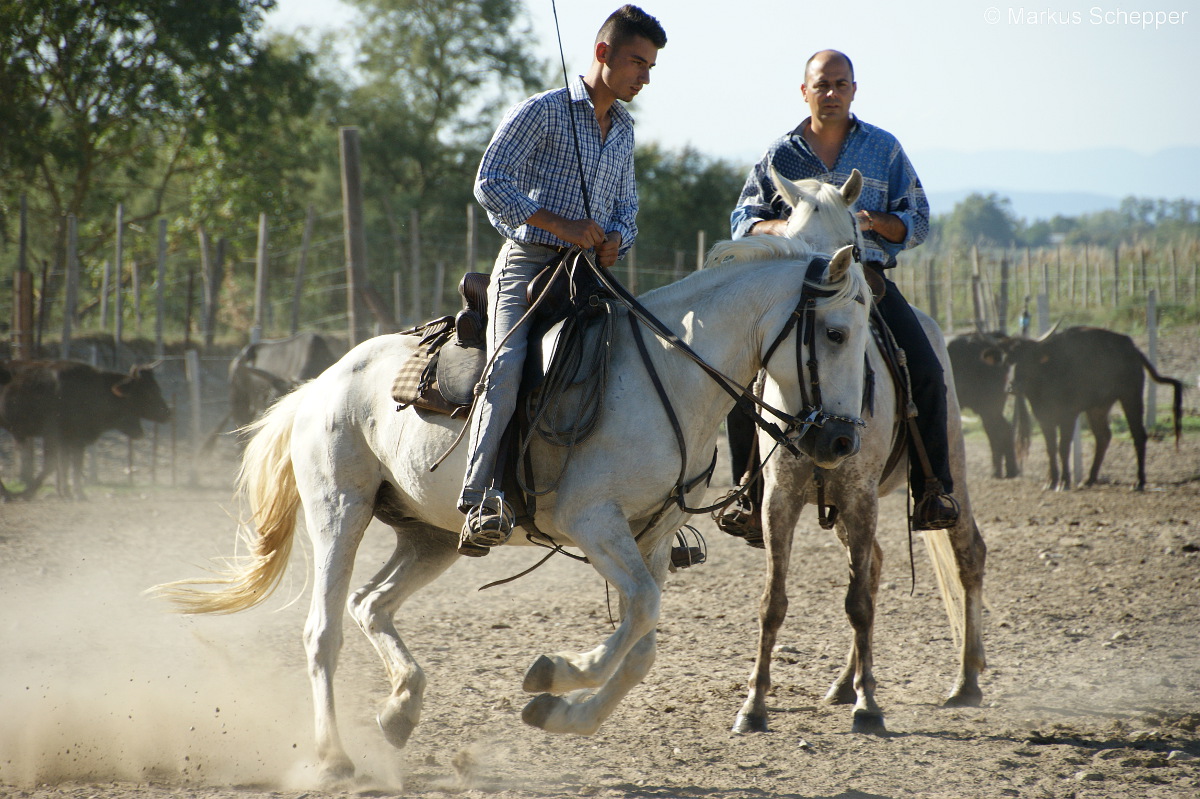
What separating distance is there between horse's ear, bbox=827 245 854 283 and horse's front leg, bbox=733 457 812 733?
1.40 meters

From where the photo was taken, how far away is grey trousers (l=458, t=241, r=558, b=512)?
12.1ft

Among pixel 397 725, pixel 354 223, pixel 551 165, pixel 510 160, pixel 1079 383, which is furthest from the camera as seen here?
pixel 1079 383

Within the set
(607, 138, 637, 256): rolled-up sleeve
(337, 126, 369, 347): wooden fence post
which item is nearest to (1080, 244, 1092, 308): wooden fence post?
(337, 126, 369, 347): wooden fence post

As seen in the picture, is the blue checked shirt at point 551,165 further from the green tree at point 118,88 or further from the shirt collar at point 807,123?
the green tree at point 118,88

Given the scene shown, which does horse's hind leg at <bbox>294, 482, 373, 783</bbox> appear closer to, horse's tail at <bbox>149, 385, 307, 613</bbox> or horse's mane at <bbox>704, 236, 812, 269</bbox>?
horse's tail at <bbox>149, 385, 307, 613</bbox>

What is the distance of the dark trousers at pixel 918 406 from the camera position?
499cm

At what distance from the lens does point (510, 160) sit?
388cm

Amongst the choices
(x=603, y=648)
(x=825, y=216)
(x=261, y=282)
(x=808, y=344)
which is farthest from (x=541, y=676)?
(x=261, y=282)

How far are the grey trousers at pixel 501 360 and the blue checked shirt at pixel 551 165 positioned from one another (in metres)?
0.10

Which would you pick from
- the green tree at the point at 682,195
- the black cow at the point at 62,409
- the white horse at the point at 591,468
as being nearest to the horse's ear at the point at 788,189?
the white horse at the point at 591,468

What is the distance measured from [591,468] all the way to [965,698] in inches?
105

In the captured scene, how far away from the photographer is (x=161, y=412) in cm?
1416

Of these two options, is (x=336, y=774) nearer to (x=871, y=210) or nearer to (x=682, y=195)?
(x=871, y=210)

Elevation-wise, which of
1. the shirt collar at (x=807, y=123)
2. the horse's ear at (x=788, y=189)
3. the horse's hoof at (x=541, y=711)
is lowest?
the horse's hoof at (x=541, y=711)
